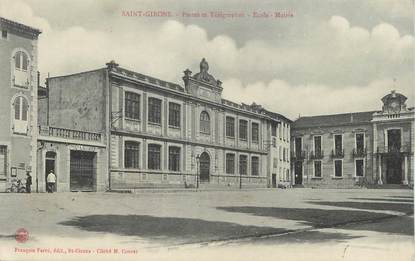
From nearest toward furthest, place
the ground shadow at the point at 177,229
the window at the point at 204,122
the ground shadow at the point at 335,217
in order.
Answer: the ground shadow at the point at 177,229 → the ground shadow at the point at 335,217 → the window at the point at 204,122

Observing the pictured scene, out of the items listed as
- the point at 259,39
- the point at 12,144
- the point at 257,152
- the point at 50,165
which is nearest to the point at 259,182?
the point at 257,152

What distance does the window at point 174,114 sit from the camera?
29484 mm

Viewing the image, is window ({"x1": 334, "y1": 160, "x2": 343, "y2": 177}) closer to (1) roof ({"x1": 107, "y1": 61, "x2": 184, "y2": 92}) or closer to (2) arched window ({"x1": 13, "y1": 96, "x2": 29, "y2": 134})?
(1) roof ({"x1": 107, "y1": 61, "x2": 184, "y2": 92})

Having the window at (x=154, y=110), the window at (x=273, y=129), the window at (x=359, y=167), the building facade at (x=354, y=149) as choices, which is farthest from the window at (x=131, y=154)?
the window at (x=359, y=167)

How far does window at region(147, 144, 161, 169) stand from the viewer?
27828 mm

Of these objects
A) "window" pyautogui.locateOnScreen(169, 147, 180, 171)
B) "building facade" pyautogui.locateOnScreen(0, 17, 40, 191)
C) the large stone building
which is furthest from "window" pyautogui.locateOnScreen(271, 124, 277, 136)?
"building facade" pyautogui.locateOnScreen(0, 17, 40, 191)

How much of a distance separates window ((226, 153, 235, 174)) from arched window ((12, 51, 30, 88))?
17166 millimetres

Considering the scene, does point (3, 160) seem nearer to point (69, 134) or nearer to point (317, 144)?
point (69, 134)

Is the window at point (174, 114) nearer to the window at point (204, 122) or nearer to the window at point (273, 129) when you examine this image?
the window at point (204, 122)

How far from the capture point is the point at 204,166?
3247 cm

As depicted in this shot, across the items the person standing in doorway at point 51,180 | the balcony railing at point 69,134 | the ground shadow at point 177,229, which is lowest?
the ground shadow at point 177,229

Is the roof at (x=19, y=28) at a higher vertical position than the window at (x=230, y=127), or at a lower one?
higher

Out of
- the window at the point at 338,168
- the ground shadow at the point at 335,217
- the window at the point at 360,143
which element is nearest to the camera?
the ground shadow at the point at 335,217

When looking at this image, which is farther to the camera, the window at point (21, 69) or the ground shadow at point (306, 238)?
the window at point (21, 69)
